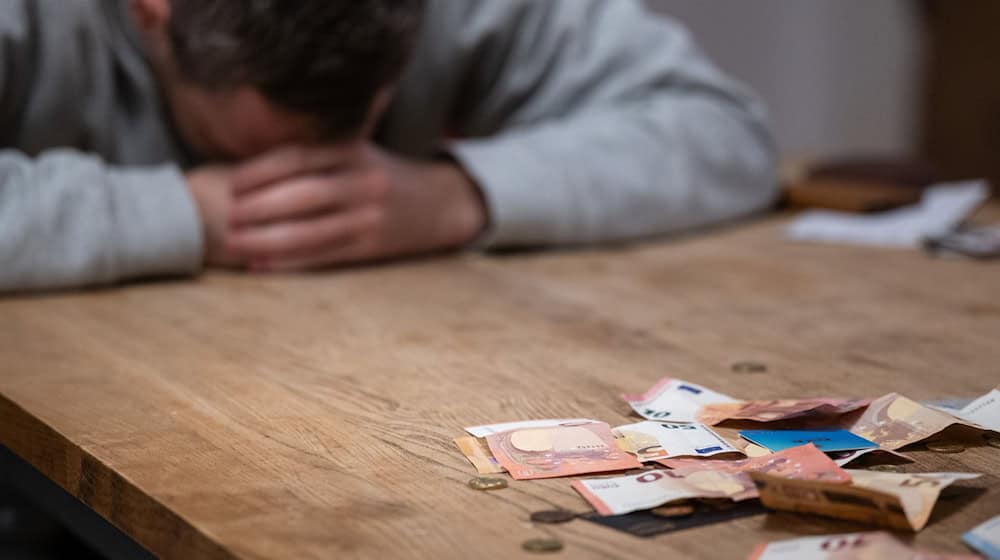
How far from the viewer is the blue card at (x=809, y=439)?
73 cm

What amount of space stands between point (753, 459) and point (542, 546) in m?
0.18

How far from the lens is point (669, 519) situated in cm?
64

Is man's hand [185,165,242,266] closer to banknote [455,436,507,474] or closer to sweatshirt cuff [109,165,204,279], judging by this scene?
sweatshirt cuff [109,165,204,279]

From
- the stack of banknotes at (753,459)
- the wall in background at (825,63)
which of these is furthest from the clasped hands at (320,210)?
Result: the wall in background at (825,63)

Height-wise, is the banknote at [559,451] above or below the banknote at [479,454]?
above

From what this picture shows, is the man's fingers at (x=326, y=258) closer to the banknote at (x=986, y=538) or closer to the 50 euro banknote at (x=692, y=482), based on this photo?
the 50 euro banknote at (x=692, y=482)

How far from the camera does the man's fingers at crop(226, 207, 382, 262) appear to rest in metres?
1.30

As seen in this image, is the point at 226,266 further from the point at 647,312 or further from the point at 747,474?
the point at 747,474

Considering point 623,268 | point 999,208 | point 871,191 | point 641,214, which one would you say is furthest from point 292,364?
→ point 999,208

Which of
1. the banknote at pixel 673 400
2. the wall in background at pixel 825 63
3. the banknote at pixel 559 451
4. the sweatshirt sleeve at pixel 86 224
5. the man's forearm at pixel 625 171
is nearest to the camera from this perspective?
the banknote at pixel 559 451

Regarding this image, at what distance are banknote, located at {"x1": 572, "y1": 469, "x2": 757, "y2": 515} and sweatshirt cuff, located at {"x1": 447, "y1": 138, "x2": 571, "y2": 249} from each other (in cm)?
72

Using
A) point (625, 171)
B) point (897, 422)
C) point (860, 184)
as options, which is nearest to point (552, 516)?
point (897, 422)

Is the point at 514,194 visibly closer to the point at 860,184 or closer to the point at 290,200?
the point at 290,200

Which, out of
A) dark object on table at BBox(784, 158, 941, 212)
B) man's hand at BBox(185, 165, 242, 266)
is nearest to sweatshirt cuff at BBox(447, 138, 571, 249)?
man's hand at BBox(185, 165, 242, 266)
